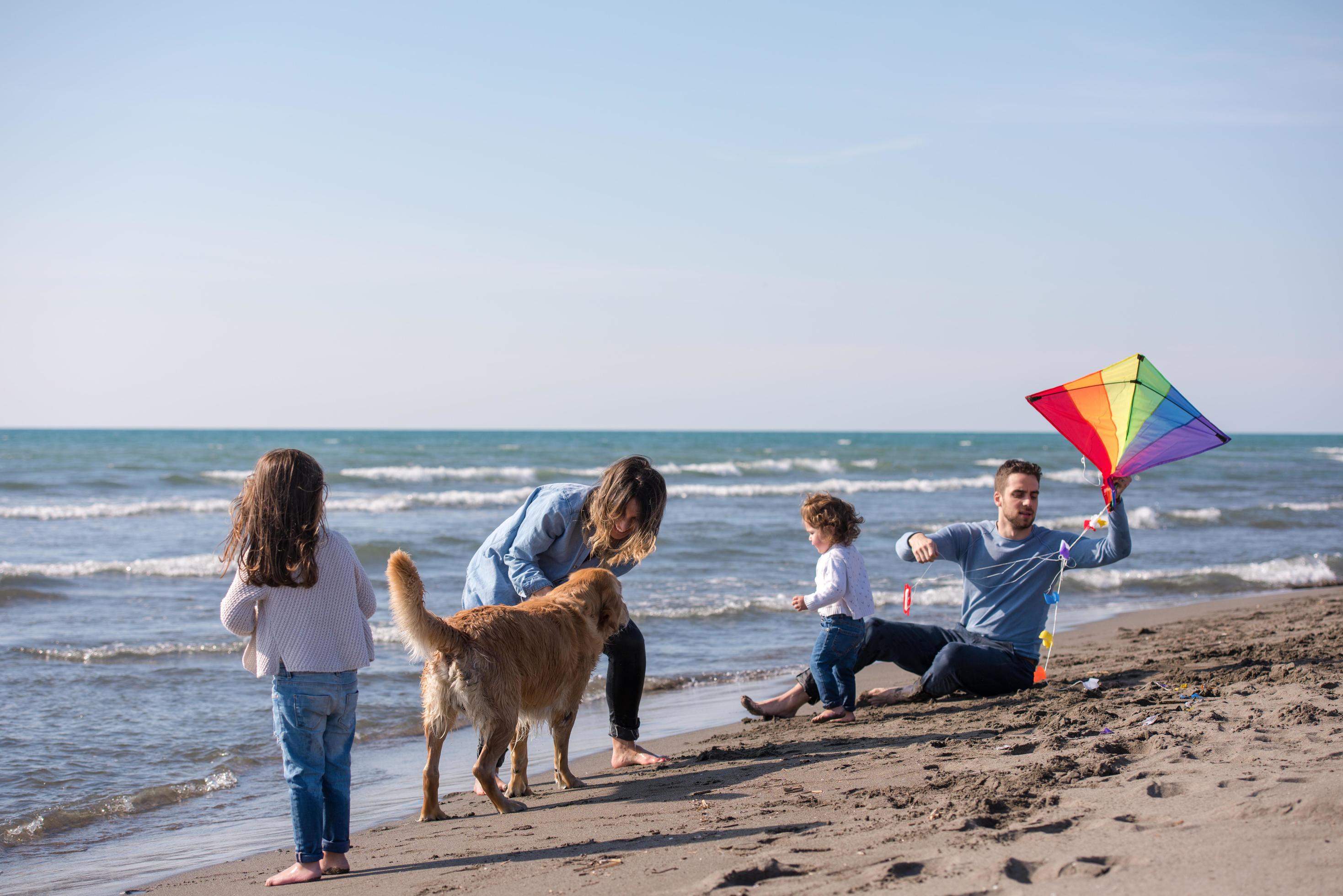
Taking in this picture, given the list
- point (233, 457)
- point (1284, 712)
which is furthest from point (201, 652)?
point (233, 457)

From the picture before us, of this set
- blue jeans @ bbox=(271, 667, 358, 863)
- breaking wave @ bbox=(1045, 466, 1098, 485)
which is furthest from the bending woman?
breaking wave @ bbox=(1045, 466, 1098, 485)

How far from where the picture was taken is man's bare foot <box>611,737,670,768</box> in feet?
16.9

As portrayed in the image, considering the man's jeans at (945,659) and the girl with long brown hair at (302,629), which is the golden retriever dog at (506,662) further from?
the man's jeans at (945,659)

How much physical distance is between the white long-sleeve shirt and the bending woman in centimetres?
118

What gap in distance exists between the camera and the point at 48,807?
15.5 feet

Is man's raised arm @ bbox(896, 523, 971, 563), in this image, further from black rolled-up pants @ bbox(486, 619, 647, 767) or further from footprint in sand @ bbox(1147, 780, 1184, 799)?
footprint in sand @ bbox(1147, 780, 1184, 799)

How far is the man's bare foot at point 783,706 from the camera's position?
608cm

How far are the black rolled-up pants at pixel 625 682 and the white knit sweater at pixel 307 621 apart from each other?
1.79 meters

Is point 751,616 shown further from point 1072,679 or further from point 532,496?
point 532,496

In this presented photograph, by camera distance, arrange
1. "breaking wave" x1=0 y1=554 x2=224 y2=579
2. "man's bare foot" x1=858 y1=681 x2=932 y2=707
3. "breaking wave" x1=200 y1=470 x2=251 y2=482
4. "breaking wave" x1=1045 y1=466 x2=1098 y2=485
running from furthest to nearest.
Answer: "breaking wave" x1=1045 y1=466 x2=1098 y2=485, "breaking wave" x1=200 y1=470 x2=251 y2=482, "breaking wave" x1=0 y1=554 x2=224 y2=579, "man's bare foot" x1=858 y1=681 x2=932 y2=707

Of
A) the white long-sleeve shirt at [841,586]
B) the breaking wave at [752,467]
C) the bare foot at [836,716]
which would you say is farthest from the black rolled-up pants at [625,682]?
the breaking wave at [752,467]

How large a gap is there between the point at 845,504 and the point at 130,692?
511cm

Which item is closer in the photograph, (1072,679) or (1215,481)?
(1072,679)

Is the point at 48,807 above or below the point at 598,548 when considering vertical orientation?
below
